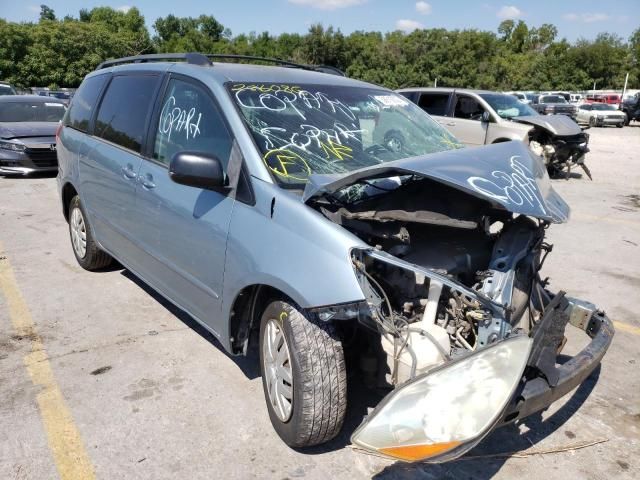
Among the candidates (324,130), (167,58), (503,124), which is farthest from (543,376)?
(503,124)

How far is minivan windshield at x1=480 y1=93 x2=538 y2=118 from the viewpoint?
38.7 feet

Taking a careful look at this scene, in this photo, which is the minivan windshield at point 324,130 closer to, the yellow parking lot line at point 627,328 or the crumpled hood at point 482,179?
the crumpled hood at point 482,179

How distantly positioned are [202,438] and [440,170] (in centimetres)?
184

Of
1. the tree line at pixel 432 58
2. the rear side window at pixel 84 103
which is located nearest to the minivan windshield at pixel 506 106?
the rear side window at pixel 84 103

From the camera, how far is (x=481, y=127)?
1151cm

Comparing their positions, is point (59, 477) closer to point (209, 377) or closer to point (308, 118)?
point (209, 377)

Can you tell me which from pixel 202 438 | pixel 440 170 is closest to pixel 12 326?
pixel 202 438

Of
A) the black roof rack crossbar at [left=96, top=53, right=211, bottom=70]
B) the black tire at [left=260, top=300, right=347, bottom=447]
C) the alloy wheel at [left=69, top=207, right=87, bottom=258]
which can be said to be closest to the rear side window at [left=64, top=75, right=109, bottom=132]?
the black roof rack crossbar at [left=96, top=53, right=211, bottom=70]

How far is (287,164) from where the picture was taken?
2912mm

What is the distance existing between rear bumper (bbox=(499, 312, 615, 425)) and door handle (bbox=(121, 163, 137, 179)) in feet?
9.16

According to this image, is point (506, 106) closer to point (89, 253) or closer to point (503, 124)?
point (503, 124)

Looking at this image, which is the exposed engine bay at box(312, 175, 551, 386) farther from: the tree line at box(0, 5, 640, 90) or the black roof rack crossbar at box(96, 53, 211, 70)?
the tree line at box(0, 5, 640, 90)

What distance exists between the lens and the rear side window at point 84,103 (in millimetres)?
4691

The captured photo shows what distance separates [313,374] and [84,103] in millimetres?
3730
